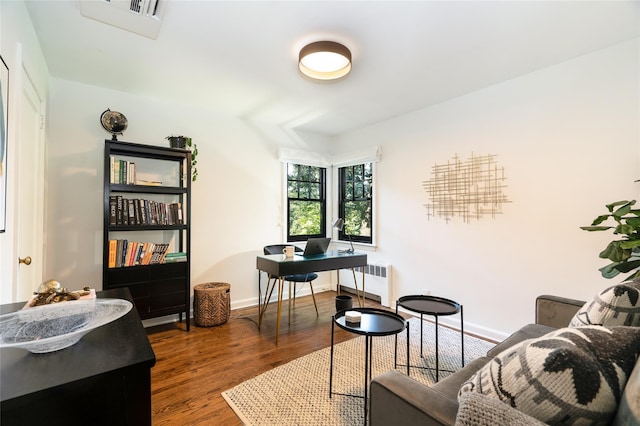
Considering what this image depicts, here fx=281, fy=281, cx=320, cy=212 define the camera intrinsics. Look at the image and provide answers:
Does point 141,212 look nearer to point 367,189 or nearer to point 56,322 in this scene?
point 56,322

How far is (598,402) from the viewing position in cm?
71

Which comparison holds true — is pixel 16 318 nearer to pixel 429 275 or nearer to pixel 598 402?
pixel 598 402

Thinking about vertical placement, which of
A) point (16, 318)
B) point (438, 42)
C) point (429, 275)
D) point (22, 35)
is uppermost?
point (438, 42)

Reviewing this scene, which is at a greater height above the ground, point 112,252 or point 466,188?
point 466,188

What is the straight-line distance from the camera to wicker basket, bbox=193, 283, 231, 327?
302 cm

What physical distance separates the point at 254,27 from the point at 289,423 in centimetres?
253

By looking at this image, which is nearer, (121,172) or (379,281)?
(121,172)

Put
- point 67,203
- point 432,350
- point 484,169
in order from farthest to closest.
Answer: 1. point 484,169
2. point 67,203
3. point 432,350

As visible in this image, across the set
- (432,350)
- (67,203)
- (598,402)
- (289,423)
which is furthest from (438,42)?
(67,203)

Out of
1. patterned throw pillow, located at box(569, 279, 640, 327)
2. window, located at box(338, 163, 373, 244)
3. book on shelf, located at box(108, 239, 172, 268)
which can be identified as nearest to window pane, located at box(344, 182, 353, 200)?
window, located at box(338, 163, 373, 244)

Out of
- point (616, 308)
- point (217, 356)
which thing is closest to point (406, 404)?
point (616, 308)

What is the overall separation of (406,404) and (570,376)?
0.49 meters

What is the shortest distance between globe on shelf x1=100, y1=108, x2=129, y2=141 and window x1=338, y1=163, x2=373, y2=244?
9.72ft

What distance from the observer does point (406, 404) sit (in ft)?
3.19
